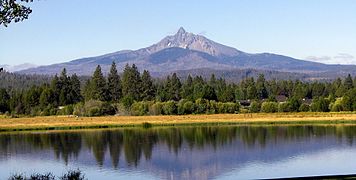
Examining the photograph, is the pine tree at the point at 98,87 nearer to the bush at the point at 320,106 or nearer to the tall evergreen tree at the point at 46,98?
the tall evergreen tree at the point at 46,98

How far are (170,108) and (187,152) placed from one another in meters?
46.3

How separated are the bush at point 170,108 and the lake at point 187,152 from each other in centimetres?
2332

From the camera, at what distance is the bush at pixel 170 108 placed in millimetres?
89062

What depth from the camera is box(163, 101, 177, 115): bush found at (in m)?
89.1

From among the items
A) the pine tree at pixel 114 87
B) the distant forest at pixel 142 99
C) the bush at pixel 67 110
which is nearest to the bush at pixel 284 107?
the distant forest at pixel 142 99

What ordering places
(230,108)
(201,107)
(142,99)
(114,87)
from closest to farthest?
(201,107), (230,108), (142,99), (114,87)

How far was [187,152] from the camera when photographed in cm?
4269

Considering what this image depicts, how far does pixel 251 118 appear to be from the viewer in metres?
77.3

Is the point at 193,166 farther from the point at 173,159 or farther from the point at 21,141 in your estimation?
the point at 21,141

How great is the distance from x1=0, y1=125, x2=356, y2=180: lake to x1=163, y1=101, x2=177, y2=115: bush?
23.3 meters

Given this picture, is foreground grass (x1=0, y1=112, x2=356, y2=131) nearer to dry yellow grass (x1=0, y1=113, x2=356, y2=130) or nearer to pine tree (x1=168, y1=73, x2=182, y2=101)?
dry yellow grass (x1=0, y1=113, x2=356, y2=130)

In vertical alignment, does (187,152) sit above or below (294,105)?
below

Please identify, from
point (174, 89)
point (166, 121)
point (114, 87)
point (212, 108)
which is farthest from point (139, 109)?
point (174, 89)

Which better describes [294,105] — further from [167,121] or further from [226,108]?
[167,121]
